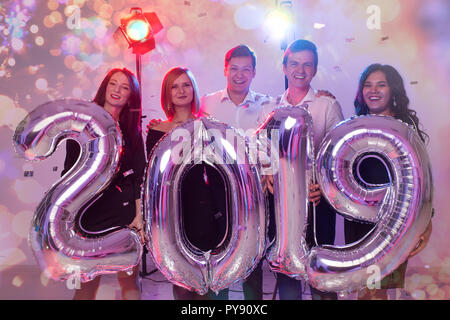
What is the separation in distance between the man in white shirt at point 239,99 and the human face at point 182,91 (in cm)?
25

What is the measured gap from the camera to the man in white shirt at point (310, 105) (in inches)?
84.4

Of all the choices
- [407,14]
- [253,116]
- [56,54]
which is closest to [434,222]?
[407,14]

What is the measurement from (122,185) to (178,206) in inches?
26.0

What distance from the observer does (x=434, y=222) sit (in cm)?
359

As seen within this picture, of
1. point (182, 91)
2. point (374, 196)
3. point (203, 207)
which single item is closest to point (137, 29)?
point (182, 91)

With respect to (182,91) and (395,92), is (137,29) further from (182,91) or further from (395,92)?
(395,92)

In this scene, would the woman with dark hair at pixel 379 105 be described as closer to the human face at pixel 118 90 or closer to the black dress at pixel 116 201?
the black dress at pixel 116 201

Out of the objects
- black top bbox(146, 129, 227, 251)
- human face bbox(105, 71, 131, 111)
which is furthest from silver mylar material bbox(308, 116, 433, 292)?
human face bbox(105, 71, 131, 111)

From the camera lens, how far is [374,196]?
59.8 inches

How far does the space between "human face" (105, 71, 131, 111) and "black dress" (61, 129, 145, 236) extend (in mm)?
247

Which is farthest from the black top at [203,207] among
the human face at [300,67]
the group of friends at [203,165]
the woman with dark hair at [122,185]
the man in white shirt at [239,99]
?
the human face at [300,67]
